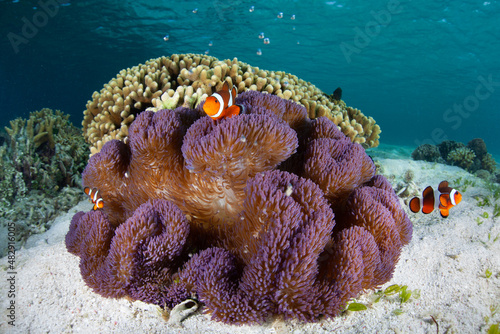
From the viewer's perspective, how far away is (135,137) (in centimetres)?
217

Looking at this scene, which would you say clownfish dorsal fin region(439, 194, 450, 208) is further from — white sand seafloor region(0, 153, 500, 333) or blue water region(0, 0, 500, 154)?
blue water region(0, 0, 500, 154)

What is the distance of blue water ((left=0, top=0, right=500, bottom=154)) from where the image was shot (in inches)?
856

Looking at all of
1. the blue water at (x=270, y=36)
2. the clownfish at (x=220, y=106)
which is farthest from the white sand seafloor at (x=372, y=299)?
the blue water at (x=270, y=36)

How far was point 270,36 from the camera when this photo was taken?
3086cm

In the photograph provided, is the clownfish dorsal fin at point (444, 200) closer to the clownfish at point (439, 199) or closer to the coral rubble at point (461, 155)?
the clownfish at point (439, 199)

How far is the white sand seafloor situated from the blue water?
13932mm

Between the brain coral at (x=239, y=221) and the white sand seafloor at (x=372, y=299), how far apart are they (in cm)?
25

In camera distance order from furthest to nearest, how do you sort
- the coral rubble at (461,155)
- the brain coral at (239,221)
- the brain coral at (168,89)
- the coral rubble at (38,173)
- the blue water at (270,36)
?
the blue water at (270,36)
the coral rubble at (461,155)
the coral rubble at (38,173)
the brain coral at (168,89)
the brain coral at (239,221)

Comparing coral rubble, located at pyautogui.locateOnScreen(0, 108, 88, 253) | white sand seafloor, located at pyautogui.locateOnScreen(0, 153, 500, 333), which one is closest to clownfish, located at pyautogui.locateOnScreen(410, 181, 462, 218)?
white sand seafloor, located at pyautogui.locateOnScreen(0, 153, 500, 333)

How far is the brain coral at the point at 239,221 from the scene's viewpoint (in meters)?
1.57

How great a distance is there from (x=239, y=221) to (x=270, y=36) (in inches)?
1310

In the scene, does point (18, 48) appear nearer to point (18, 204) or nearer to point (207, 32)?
point (207, 32)

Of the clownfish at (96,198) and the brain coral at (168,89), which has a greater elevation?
the brain coral at (168,89)

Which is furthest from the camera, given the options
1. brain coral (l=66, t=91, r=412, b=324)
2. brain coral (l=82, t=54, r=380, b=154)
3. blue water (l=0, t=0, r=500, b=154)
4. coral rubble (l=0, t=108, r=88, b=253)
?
blue water (l=0, t=0, r=500, b=154)
